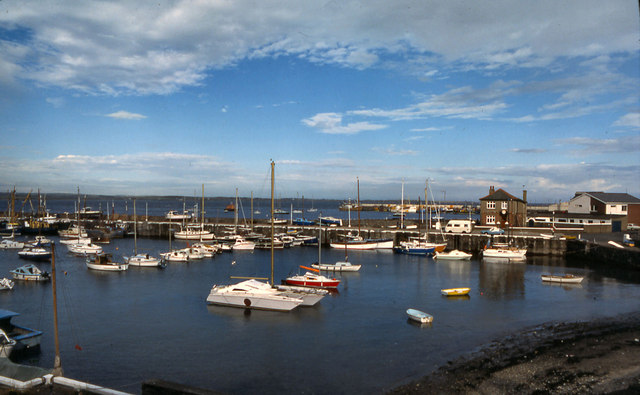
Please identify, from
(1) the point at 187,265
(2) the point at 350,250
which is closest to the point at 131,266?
(1) the point at 187,265

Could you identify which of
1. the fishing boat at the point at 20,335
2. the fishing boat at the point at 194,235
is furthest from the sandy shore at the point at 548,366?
the fishing boat at the point at 194,235

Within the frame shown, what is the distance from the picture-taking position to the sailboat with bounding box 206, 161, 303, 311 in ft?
98.4

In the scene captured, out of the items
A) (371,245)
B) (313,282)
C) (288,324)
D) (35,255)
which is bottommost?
(288,324)

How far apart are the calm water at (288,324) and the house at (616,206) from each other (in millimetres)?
28609

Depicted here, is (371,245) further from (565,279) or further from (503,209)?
(565,279)

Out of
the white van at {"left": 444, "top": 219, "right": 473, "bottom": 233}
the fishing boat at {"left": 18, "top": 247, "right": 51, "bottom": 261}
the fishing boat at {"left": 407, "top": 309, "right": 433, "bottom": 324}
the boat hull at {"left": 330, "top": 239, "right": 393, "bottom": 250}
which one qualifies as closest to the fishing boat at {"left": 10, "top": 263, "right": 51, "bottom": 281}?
the fishing boat at {"left": 18, "top": 247, "right": 51, "bottom": 261}

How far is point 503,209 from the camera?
73.0 meters

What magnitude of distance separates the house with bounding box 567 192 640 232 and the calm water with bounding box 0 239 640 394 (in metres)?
28.6

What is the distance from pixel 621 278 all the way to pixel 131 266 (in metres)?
50.4

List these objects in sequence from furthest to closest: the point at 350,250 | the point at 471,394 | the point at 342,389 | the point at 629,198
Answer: the point at 629,198, the point at 350,250, the point at 342,389, the point at 471,394

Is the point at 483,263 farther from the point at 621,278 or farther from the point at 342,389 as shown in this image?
the point at 342,389

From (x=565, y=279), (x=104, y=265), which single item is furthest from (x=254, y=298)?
(x=565, y=279)

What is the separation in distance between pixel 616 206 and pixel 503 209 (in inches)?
694

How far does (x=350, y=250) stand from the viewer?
2628 inches
